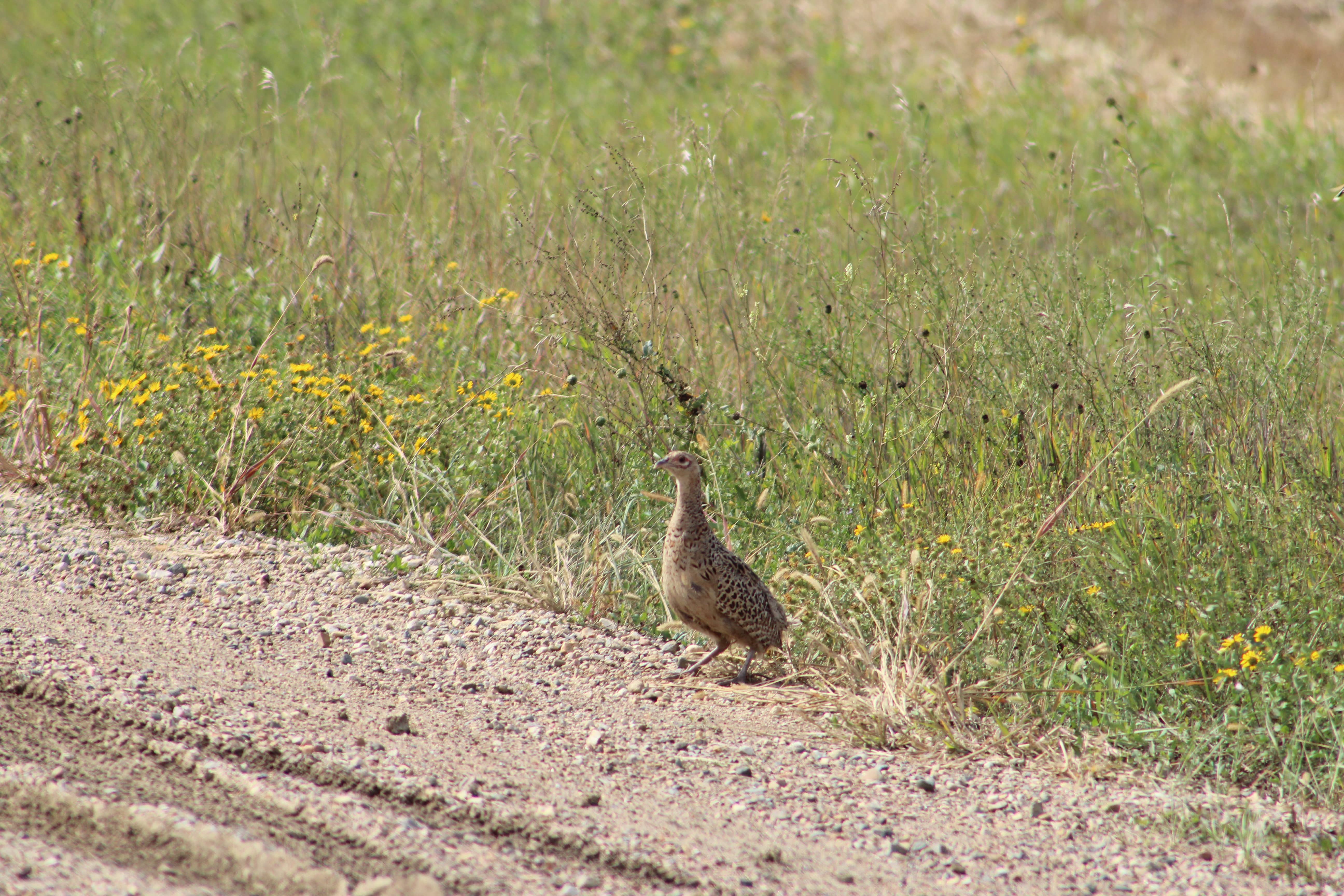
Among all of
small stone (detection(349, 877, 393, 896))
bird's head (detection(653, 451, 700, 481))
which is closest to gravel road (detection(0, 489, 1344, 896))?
small stone (detection(349, 877, 393, 896))

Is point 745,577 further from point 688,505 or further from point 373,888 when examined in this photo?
point 373,888

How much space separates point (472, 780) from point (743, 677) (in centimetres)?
131

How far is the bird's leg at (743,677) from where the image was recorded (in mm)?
4531

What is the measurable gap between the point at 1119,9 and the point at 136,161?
11999mm

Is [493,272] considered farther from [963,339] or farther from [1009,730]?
[1009,730]

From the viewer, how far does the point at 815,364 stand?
5.55m

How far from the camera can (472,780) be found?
3500 mm

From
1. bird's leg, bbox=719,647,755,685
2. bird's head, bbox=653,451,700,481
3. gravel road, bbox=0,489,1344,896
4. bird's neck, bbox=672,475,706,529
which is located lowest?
bird's leg, bbox=719,647,755,685

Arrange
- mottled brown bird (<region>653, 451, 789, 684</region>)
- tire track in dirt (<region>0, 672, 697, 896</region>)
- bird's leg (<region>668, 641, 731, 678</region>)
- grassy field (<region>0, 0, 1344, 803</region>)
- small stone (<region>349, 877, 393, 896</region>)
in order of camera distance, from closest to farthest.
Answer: small stone (<region>349, 877, 393, 896</region>)
tire track in dirt (<region>0, 672, 697, 896</region>)
grassy field (<region>0, 0, 1344, 803</region>)
mottled brown bird (<region>653, 451, 789, 684</region>)
bird's leg (<region>668, 641, 731, 678</region>)

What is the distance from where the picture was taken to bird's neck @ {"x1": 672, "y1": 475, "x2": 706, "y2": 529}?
4516mm

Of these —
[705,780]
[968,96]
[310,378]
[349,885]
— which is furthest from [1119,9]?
[349,885]

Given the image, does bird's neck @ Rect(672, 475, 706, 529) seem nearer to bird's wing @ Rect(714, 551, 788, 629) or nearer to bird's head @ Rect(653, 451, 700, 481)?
bird's head @ Rect(653, 451, 700, 481)

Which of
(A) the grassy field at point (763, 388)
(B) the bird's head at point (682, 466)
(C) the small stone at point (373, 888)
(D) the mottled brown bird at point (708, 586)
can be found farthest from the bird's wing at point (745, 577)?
(C) the small stone at point (373, 888)

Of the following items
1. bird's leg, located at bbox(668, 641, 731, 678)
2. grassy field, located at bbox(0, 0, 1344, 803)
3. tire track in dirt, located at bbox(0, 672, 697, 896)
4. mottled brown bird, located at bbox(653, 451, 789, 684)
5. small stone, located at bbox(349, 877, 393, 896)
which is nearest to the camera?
small stone, located at bbox(349, 877, 393, 896)
